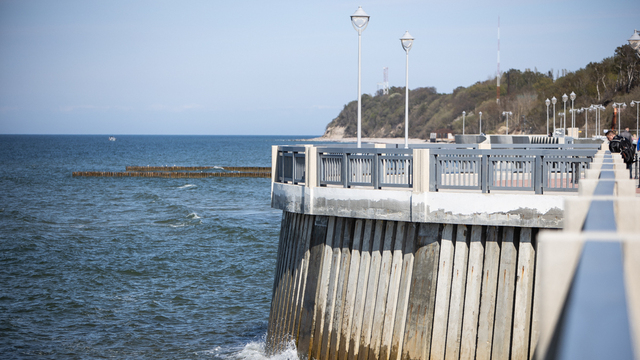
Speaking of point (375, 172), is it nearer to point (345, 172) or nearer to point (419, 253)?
point (345, 172)

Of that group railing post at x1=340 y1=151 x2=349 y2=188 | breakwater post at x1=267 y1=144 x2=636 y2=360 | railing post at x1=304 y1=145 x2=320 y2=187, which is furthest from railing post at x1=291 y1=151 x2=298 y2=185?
railing post at x1=340 y1=151 x2=349 y2=188

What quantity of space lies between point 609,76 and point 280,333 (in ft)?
398

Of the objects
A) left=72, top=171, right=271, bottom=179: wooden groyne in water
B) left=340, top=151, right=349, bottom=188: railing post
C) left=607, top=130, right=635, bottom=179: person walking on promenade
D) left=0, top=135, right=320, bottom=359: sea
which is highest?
left=607, top=130, right=635, bottom=179: person walking on promenade

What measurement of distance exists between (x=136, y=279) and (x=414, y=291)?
19.2 meters

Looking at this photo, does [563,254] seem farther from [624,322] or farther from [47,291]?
[47,291]

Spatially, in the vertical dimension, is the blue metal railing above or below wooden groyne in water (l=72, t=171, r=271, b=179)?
above

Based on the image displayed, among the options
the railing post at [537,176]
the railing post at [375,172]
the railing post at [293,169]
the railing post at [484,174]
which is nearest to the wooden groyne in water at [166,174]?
the railing post at [293,169]

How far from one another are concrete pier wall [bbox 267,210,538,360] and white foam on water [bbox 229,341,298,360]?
1.06ft

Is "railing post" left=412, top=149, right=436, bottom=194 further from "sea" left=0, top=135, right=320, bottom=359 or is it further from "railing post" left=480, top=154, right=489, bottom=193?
"sea" left=0, top=135, right=320, bottom=359

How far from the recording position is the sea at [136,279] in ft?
60.2

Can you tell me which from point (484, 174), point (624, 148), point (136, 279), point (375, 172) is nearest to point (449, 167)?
point (484, 174)

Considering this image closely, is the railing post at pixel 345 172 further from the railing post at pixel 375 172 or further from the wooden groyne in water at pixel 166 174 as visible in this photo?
the wooden groyne in water at pixel 166 174

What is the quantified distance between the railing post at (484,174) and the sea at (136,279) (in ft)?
16.7

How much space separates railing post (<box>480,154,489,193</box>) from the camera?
10.5 metres
